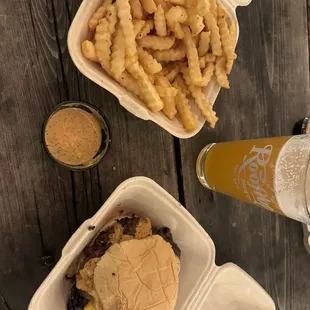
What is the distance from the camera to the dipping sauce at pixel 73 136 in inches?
41.7

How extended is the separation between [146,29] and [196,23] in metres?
0.10

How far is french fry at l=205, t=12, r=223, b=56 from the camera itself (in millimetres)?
973

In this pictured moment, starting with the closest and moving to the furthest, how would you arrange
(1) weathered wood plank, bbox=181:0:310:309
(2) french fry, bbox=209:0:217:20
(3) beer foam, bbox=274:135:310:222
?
(3) beer foam, bbox=274:135:310:222 → (2) french fry, bbox=209:0:217:20 → (1) weathered wood plank, bbox=181:0:310:309

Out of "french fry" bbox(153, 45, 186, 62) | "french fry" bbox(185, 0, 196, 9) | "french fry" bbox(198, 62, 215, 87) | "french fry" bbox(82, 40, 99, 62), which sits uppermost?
"french fry" bbox(185, 0, 196, 9)

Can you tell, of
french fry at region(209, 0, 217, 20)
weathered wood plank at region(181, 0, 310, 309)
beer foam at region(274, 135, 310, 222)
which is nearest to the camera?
beer foam at region(274, 135, 310, 222)

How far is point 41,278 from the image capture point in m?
1.11

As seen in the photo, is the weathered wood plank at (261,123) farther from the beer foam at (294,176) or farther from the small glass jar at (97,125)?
the beer foam at (294,176)

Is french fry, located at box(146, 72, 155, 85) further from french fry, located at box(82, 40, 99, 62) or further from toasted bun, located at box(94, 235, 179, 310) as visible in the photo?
toasted bun, located at box(94, 235, 179, 310)

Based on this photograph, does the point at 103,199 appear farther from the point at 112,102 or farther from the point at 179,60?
the point at 179,60

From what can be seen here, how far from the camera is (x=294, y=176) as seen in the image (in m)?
0.89

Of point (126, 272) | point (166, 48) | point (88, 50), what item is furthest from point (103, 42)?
point (126, 272)

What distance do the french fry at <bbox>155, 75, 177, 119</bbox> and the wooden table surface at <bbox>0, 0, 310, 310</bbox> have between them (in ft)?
0.58

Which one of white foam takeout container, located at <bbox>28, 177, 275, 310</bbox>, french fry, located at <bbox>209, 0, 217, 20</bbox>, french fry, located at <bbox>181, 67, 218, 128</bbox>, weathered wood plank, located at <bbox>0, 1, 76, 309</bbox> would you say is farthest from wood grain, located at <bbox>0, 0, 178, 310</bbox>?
french fry, located at <bbox>209, 0, 217, 20</bbox>

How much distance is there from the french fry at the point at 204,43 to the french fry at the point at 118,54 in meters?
0.18
